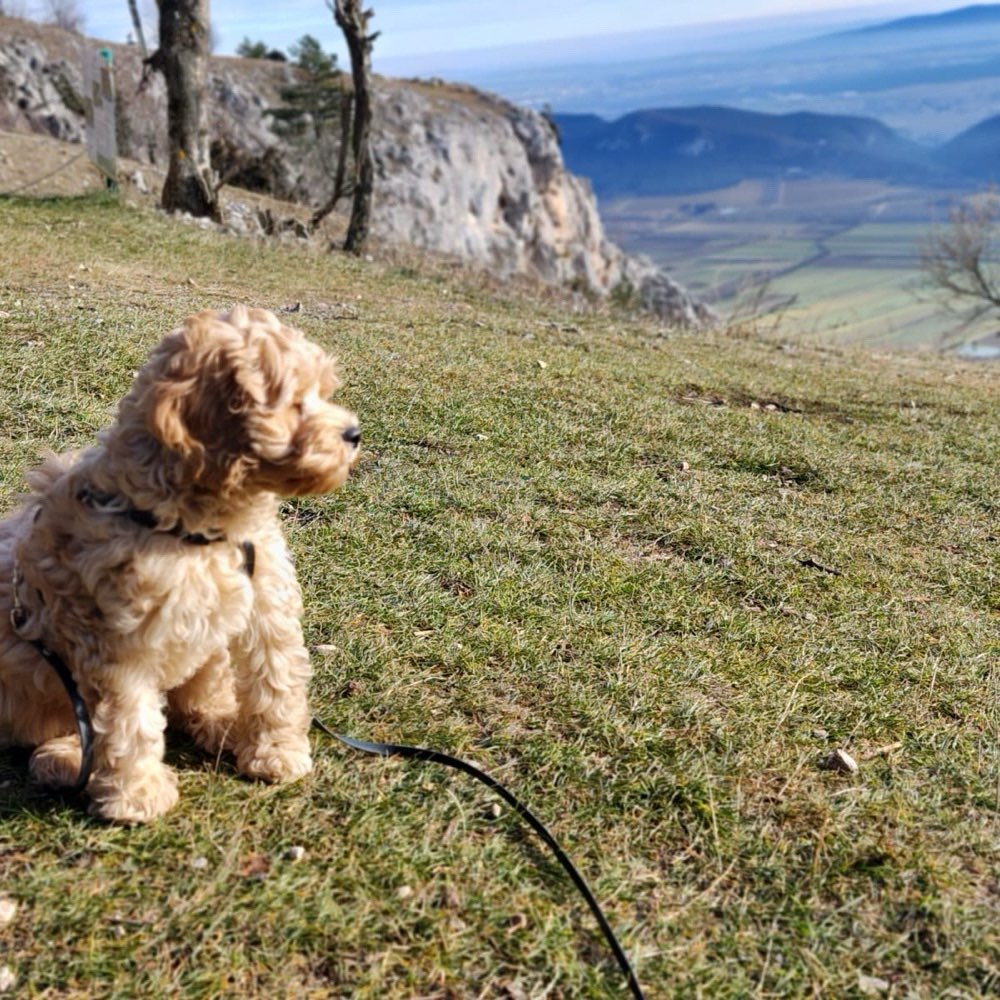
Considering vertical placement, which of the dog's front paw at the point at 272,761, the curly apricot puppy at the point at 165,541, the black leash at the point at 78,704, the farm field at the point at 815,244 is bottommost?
the farm field at the point at 815,244


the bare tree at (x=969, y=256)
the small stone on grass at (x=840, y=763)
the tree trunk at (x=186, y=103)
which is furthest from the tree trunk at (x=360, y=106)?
the bare tree at (x=969, y=256)

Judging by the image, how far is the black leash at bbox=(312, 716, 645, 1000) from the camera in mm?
3094

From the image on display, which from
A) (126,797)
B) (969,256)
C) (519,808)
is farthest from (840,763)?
(969,256)

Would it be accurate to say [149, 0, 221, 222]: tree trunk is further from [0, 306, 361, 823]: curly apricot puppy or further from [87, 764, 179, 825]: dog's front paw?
[87, 764, 179, 825]: dog's front paw

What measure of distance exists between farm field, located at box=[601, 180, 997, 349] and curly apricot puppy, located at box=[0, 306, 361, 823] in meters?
48.6

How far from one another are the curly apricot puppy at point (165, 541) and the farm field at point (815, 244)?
4862 cm

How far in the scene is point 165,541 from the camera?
3191 mm

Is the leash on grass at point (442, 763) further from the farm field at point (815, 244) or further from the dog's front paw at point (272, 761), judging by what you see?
the farm field at point (815, 244)

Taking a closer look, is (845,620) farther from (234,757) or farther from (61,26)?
(61,26)

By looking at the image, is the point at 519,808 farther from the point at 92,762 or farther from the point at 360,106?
the point at 360,106

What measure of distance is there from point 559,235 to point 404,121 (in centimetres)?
1641

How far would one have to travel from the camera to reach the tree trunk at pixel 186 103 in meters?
15.8

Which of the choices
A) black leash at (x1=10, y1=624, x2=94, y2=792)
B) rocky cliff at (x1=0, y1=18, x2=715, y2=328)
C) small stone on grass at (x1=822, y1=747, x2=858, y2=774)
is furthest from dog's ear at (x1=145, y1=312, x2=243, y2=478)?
rocky cliff at (x1=0, y1=18, x2=715, y2=328)

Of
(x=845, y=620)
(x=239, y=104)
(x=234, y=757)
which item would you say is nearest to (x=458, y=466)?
(x=845, y=620)
